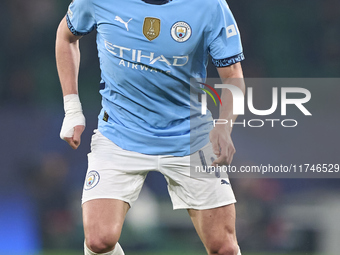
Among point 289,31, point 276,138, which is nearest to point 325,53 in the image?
point 289,31

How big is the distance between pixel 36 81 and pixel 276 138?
2.68 meters

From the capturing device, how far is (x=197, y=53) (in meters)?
2.85

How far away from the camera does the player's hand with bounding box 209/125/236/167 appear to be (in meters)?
2.60

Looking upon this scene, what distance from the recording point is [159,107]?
9.36ft

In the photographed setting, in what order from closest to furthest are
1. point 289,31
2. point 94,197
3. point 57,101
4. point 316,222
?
point 94,197 < point 316,222 < point 57,101 < point 289,31

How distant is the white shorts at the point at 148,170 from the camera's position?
2.79 metres

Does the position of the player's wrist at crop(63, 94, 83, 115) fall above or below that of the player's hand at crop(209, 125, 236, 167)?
above

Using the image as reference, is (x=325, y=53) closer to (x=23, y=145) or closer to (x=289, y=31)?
(x=289, y=31)

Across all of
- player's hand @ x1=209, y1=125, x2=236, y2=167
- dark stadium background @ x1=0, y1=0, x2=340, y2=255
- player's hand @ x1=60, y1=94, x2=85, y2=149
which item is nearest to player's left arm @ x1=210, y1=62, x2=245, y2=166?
player's hand @ x1=209, y1=125, x2=236, y2=167

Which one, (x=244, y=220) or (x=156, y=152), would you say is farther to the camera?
(x=244, y=220)

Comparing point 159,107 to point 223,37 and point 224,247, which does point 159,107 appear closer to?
point 223,37

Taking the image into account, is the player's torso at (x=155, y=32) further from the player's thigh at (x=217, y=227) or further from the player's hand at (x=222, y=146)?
the player's thigh at (x=217, y=227)

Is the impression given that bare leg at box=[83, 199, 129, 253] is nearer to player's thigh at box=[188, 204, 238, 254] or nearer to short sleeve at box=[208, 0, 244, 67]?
player's thigh at box=[188, 204, 238, 254]

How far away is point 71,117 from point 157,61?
59 cm
